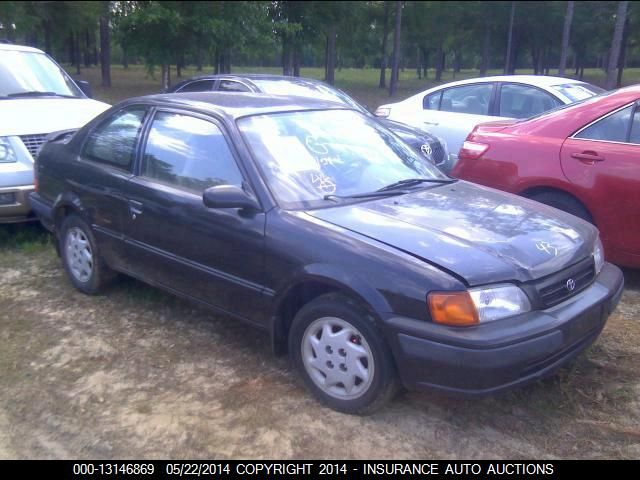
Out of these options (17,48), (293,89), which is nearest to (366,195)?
(293,89)

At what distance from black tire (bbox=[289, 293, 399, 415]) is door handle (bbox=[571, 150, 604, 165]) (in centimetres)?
271

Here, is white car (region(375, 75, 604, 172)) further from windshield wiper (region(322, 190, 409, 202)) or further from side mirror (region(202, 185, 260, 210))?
side mirror (region(202, 185, 260, 210))

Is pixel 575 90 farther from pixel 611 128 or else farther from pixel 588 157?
pixel 588 157

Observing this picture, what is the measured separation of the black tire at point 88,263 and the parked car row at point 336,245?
17 millimetres

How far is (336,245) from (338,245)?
0.4 inches

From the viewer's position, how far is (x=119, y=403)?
349 centimetres

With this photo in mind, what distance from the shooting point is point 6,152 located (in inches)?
234

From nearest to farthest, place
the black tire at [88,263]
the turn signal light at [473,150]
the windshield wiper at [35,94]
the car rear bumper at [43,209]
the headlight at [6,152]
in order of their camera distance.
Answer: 1. the black tire at [88,263]
2. the car rear bumper at [43,209]
3. the turn signal light at [473,150]
4. the headlight at [6,152]
5. the windshield wiper at [35,94]

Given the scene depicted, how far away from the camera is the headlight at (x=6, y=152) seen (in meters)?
5.92

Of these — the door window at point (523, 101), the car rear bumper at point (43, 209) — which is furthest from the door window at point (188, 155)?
the door window at point (523, 101)

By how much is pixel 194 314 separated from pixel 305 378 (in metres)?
1.42

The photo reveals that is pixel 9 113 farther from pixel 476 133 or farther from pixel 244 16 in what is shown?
pixel 476 133

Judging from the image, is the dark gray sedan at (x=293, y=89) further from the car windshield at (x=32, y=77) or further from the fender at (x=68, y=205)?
the fender at (x=68, y=205)

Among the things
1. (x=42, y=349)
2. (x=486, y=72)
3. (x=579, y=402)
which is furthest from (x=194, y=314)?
(x=486, y=72)
